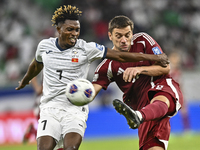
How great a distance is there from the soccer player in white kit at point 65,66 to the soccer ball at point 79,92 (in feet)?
1.15

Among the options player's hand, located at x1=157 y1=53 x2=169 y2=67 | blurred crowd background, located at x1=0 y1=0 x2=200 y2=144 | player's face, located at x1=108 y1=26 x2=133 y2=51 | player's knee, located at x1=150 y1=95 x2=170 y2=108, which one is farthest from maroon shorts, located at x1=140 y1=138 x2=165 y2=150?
blurred crowd background, located at x1=0 y1=0 x2=200 y2=144

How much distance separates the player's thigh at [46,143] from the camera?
400 centimetres

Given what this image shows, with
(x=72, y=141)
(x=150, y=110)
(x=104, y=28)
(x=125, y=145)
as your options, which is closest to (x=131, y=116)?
(x=150, y=110)

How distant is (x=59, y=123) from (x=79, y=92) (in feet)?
1.89

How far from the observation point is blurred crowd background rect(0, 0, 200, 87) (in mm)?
13438

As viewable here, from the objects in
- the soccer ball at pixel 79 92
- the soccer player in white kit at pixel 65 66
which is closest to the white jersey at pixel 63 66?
the soccer player in white kit at pixel 65 66

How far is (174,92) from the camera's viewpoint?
445 centimetres

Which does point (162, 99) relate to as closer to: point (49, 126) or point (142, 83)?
point (142, 83)

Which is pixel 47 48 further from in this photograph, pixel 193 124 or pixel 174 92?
pixel 193 124

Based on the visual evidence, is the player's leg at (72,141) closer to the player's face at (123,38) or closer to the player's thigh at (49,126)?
the player's thigh at (49,126)

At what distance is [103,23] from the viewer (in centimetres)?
1416

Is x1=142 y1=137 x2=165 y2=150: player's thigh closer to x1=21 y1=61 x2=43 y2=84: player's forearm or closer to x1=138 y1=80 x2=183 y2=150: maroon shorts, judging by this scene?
x1=138 y1=80 x2=183 y2=150: maroon shorts

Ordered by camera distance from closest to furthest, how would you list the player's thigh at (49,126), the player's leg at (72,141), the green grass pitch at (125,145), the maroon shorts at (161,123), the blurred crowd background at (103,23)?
1. the player's leg at (72,141)
2. the player's thigh at (49,126)
3. the maroon shorts at (161,123)
4. the green grass pitch at (125,145)
5. the blurred crowd background at (103,23)

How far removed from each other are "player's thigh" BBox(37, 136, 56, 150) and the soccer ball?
52 centimetres
